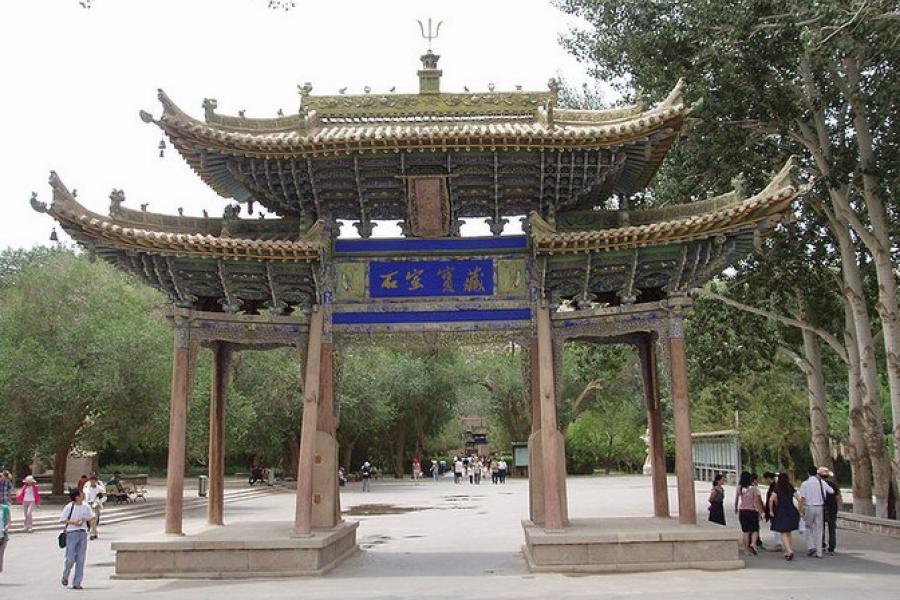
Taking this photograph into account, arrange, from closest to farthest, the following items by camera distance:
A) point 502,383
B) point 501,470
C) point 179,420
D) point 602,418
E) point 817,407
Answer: point 179,420
point 817,407
point 501,470
point 502,383
point 602,418

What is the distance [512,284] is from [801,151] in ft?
33.9

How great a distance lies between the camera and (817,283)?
67.5 ft

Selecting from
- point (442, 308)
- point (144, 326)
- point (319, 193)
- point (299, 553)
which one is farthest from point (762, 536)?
point (144, 326)

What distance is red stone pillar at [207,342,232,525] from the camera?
46.1 ft

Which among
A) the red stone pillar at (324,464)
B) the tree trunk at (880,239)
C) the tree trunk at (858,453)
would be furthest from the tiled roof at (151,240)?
the tree trunk at (858,453)

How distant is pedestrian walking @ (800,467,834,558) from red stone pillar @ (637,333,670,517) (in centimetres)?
222

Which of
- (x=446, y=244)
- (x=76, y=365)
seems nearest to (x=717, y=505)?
(x=446, y=244)

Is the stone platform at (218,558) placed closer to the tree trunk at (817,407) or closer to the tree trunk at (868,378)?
the tree trunk at (868,378)

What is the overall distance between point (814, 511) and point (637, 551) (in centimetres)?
357

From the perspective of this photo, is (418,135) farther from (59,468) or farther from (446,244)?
(59,468)

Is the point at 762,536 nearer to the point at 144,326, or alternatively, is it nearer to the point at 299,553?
the point at 299,553

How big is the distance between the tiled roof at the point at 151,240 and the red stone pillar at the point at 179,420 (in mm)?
1316

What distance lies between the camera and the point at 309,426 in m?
12.5

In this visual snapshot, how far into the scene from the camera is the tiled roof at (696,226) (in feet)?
39.2
